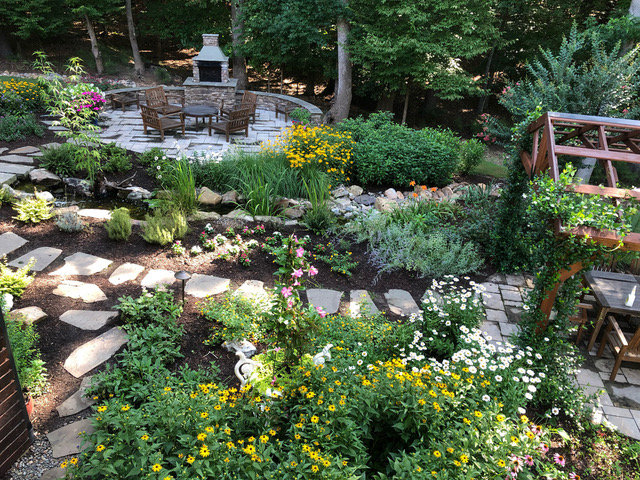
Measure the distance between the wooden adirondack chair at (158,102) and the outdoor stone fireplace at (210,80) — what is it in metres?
0.82

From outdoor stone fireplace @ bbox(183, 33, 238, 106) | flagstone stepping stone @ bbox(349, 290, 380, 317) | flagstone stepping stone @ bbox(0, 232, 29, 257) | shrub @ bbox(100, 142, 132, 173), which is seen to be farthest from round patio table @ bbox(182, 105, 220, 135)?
flagstone stepping stone @ bbox(349, 290, 380, 317)

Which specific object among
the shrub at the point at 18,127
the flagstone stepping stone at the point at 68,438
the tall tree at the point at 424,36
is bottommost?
the flagstone stepping stone at the point at 68,438

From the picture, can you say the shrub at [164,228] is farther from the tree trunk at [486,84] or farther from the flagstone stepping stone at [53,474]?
the tree trunk at [486,84]

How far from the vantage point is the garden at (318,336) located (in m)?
2.34

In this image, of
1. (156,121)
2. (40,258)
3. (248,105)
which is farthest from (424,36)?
(40,258)

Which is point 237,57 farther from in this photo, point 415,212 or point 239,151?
point 415,212

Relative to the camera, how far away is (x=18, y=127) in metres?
7.75

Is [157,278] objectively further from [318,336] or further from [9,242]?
[318,336]

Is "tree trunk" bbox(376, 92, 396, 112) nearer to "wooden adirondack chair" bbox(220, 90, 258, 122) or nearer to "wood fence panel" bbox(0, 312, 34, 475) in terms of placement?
"wooden adirondack chair" bbox(220, 90, 258, 122)

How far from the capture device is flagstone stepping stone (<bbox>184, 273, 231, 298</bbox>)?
418 centimetres

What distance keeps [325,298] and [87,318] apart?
2104mm

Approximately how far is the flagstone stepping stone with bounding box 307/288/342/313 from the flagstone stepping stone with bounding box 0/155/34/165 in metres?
5.16

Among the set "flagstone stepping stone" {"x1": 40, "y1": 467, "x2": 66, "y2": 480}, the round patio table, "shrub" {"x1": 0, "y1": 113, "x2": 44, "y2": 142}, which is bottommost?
"flagstone stepping stone" {"x1": 40, "y1": 467, "x2": 66, "y2": 480}

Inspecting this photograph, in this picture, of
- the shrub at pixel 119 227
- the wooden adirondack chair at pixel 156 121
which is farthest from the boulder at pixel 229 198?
the wooden adirondack chair at pixel 156 121
